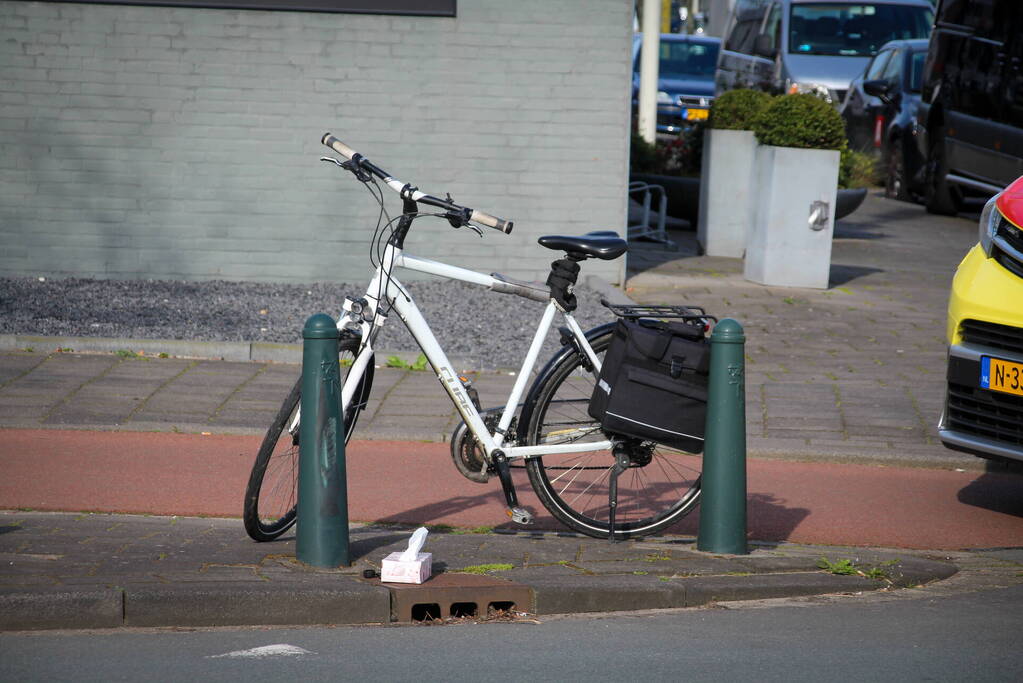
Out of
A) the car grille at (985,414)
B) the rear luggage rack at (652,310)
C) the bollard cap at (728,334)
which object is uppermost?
the rear luggage rack at (652,310)

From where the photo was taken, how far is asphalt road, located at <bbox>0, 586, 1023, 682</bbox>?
3992mm

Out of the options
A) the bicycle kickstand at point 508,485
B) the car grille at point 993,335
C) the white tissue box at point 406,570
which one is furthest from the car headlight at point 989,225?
the white tissue box at point 406,570

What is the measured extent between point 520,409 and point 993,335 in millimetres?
2055

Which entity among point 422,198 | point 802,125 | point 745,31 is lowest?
point 422,198

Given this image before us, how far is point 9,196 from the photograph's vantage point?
1100 centimetres

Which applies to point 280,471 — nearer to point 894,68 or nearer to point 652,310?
point 652,310

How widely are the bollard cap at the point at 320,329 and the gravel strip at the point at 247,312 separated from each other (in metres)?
3.60

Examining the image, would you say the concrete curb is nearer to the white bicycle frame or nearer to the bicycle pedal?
the bicycle pedal

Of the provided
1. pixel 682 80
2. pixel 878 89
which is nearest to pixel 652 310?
pixel 878 89

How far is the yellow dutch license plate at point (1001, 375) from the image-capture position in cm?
545

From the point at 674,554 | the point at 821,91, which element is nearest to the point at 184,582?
the point at 674,554

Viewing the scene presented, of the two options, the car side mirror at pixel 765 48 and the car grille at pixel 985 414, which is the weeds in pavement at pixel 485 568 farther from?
the car side mirror at pixel 765 48

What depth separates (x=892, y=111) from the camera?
17844mm

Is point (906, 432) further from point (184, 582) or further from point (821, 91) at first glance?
point (821, 91)
